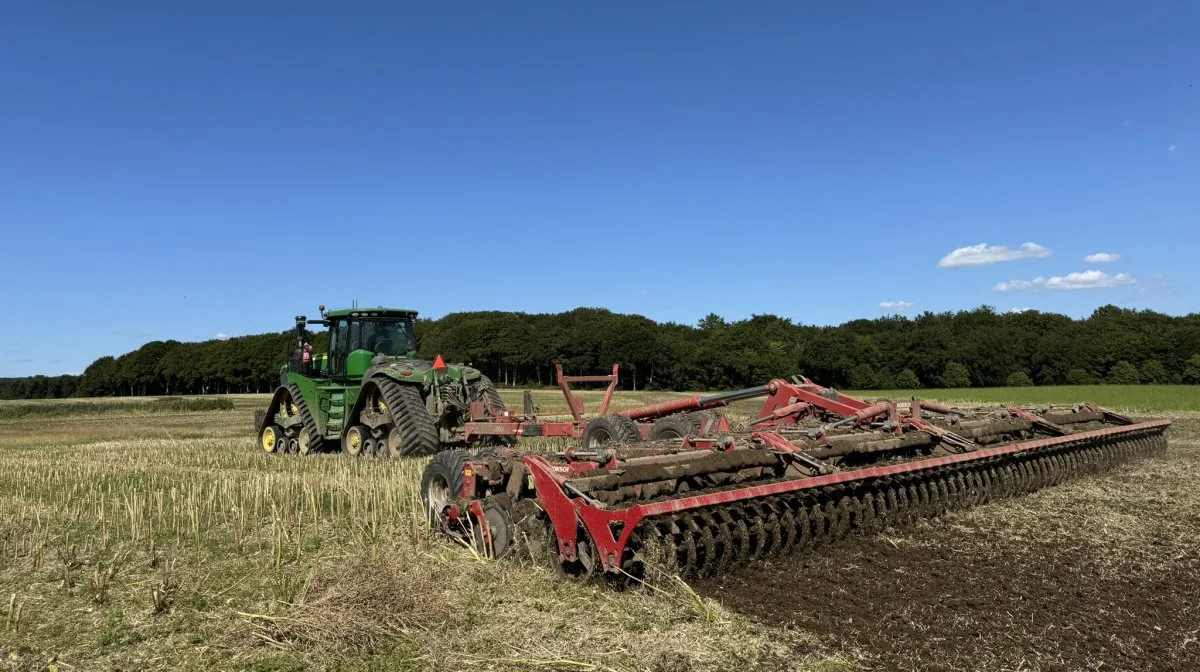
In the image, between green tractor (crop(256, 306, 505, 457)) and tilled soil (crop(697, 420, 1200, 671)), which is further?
green tractor (crop(256, 306, 505, 457))

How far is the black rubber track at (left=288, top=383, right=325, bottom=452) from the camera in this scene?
13.4 m

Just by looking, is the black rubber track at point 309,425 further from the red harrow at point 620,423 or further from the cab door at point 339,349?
the red harrow at point 620,423

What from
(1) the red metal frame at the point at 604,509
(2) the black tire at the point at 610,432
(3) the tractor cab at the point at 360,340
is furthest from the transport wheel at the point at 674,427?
(3) the tractor cab at the point at 360,340

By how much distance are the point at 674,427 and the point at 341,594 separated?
6.12 meters

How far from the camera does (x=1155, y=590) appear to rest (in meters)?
4.82

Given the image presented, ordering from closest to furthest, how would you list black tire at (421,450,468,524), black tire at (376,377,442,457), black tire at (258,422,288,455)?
1. black tire at (421,450,468,524)
2. black tire at (376,377,442,457)
3. black tire at (258,422,288,455)

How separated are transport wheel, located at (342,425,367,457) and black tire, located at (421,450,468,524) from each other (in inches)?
248

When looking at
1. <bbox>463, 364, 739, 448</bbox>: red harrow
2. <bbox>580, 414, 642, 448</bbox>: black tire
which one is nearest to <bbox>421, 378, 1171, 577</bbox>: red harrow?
<bbox>463, 364, 739, 448</bbox>: red harrow

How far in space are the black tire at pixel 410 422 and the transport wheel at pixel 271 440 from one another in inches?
146

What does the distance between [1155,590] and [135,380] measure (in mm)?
91567

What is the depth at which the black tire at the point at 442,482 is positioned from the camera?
6.21m

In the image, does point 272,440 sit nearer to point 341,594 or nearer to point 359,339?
point 359,339

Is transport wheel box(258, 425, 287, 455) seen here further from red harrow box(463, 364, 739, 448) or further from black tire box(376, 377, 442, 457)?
red harrow box(463, 364, 739, 448)

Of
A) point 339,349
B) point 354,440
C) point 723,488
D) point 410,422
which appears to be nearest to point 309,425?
point 354,440
